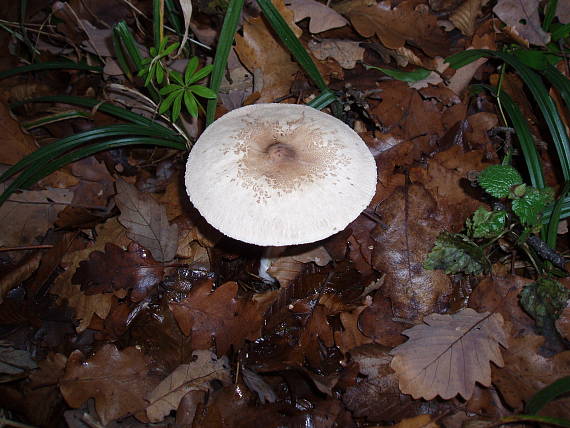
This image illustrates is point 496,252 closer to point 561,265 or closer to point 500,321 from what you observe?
point 561,265

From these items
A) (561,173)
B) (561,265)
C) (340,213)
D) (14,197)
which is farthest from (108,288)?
(561,173)

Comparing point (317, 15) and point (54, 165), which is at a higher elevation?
point (317, 15)

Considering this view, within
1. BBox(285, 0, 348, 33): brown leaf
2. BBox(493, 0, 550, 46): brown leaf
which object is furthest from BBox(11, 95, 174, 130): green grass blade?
BBox(493, 0, 550, 46): brown leaf

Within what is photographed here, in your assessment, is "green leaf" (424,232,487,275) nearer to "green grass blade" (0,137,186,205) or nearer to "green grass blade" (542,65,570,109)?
"green grass blade" (542,65,570,109)

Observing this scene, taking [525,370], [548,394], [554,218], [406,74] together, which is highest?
[406,74]

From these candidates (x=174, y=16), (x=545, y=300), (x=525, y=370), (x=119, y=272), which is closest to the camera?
(x=525, y=370)

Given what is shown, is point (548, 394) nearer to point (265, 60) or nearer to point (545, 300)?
point (545, 300)

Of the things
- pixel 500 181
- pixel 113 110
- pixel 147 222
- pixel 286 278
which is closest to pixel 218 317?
pixel 286 278

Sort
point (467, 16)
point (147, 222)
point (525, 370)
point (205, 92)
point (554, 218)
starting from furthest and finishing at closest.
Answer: point (467, 16)
point (147, 222)
point (205, 92)
point (554, 218)
point (525, 370)
